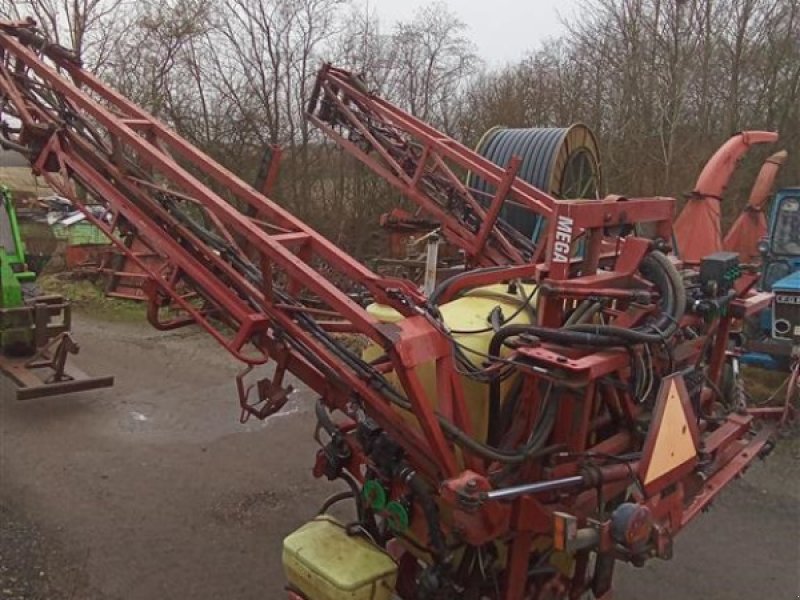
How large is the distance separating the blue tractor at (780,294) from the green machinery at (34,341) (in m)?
5.89

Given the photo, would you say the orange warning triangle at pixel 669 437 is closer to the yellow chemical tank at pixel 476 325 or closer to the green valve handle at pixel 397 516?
the yellow chemical tank at pixel 476 325

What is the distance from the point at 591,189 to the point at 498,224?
101 inches

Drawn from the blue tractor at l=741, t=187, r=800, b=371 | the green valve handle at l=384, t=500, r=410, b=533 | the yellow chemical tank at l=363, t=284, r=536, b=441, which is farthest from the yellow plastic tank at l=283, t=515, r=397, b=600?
the blue tractor at l=741, t=187, r=800, b=371

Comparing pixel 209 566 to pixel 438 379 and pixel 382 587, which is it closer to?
pixel 382 587

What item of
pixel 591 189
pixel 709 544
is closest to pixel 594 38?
pixel 591 189

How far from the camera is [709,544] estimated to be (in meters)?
4.70

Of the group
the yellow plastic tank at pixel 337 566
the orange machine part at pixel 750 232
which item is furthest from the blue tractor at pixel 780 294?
the yellow plastic tank at pixel 337 566

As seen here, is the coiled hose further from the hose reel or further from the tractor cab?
the tractor cab

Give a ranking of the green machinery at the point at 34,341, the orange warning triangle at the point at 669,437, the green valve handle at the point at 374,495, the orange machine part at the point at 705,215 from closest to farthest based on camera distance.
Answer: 1. the orange warning triangle at the point at 669,437
2. the green valve handle at the point at 374,495
3. the orange machine part at the point at 705,215
4. the green machinery at the point at 34,341

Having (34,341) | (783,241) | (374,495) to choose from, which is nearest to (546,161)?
(783,241)

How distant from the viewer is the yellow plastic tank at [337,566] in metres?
2.94

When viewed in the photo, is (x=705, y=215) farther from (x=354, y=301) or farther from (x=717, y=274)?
(x=354, y=301)

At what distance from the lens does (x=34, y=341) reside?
7363 millimetres

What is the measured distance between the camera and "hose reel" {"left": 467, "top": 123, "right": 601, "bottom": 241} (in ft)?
23.6
